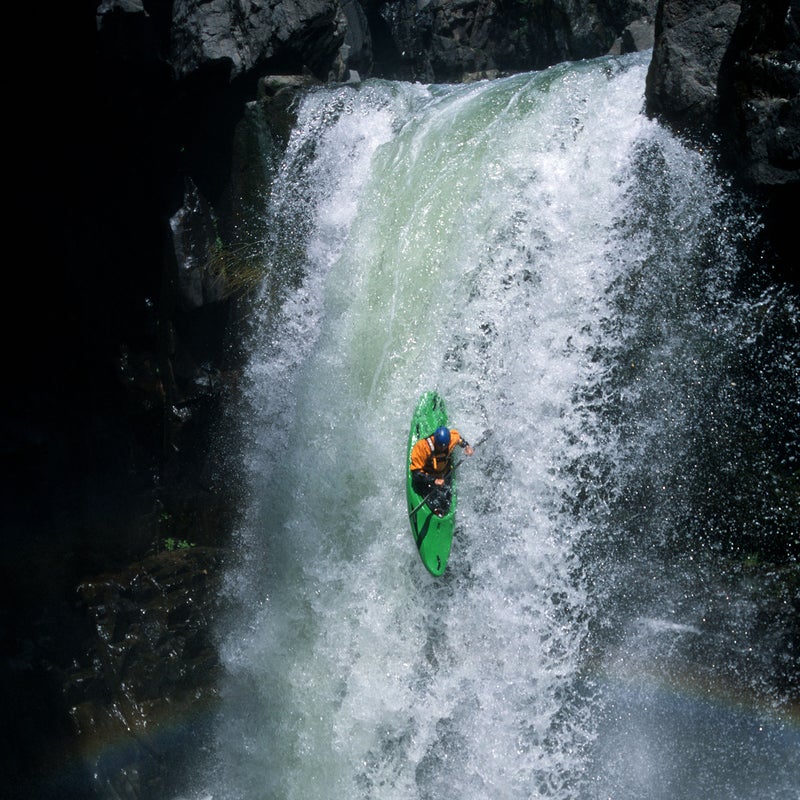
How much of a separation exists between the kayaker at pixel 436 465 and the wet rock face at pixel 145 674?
2.88 m

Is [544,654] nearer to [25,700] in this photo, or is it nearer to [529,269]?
[529,269]

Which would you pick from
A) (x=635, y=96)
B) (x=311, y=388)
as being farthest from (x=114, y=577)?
(x=635, y=96)

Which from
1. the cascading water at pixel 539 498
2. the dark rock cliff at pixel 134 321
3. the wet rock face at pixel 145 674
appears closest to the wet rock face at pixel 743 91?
the dark rock cliff at pixel 134 321

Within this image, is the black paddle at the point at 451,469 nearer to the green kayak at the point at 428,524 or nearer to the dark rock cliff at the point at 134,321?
the green kayak at the point at 428,524

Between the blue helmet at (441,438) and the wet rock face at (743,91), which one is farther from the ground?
the wet rock face at (743,91)

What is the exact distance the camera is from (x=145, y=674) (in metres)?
8.22

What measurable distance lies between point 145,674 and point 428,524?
3.36 metres

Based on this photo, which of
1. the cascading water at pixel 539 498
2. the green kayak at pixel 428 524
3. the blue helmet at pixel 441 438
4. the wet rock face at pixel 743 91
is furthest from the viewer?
the green kayak at pixel 428 524

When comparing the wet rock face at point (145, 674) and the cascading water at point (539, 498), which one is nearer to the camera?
the cascading water at point (539, 498)

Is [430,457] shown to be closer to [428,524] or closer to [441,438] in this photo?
[441,438]

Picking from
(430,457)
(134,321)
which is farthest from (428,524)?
(134,321)

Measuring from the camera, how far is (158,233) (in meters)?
9.23

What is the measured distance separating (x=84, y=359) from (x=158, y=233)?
162cm

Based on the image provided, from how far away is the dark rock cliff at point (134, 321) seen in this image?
7.68 m
